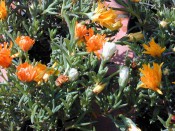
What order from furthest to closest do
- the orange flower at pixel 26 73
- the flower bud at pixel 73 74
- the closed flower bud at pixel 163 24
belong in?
the closed flower bud at pixel 163 24 → the flower bud at pixel 73 74 → the orange flower at pixel 26 73

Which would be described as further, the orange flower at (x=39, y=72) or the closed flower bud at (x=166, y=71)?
the closed flower bud at (x=166, y=71)

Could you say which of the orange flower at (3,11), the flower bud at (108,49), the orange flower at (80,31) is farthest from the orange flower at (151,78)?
the orange flower at (3,11)

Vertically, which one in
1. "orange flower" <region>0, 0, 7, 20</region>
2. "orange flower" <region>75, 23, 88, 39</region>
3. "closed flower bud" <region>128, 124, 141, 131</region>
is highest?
"orange flower" <region>0, 0, 7, 20</region>

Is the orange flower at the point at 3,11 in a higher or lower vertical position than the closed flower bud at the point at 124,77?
higher

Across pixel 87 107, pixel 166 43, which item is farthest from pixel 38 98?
pixel 166 43

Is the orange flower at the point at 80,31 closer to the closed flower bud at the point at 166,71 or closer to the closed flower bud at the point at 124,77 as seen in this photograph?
the closed flower bud at the point at 124,77

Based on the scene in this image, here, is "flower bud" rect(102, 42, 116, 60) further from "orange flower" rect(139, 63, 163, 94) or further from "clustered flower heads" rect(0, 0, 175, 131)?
"orange flower" rect(139, 63, 163, 94)

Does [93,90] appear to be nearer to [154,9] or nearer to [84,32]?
[84,32]

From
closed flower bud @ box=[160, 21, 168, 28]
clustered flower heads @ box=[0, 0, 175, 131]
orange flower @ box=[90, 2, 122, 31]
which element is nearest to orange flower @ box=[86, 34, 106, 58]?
clustered flower heads @ box=[0, 0, 175, 131]
